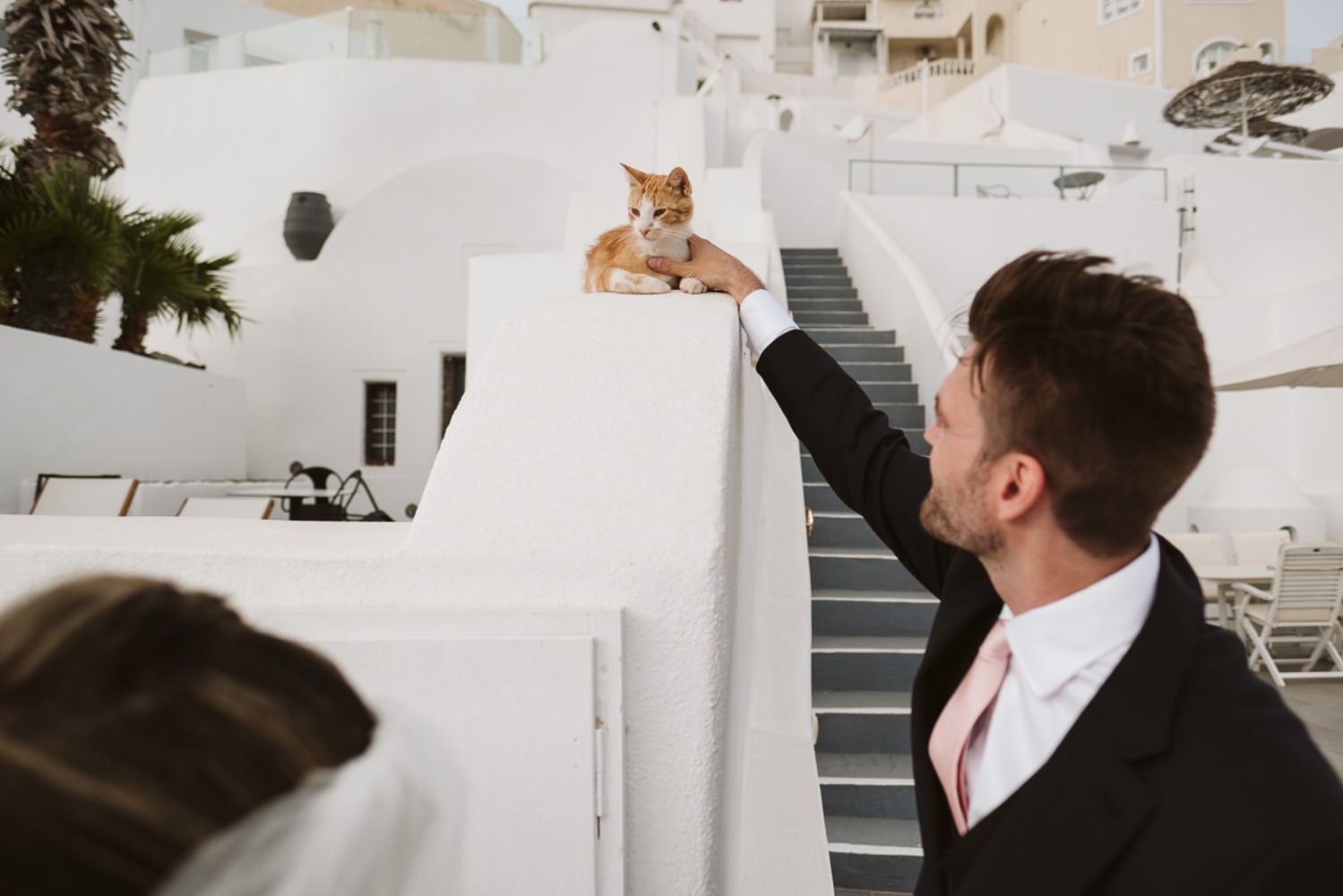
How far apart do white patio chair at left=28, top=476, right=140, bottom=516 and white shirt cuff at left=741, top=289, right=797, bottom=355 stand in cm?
496

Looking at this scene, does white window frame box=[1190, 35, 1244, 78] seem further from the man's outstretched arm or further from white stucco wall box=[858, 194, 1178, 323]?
the man's outstretched arm

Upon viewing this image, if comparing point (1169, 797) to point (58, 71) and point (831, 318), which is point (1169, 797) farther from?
point (58, 71)

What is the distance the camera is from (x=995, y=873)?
0.93 m

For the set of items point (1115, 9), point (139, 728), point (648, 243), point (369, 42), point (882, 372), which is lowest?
point (139, 728)

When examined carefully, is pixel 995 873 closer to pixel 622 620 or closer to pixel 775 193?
pixel 622 620

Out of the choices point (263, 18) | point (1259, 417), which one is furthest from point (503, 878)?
point (263, 18)

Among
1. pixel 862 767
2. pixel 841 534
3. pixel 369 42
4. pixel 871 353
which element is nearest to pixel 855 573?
pixel 841 534

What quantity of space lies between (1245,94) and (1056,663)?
14.5 meters

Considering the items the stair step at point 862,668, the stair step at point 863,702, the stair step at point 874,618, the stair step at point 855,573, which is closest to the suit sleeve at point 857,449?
the stair step at point 863,702

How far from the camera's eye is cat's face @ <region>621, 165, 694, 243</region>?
2.26 meters

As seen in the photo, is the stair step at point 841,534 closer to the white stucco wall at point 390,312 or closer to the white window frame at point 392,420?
the white stucco wall at point 390,312

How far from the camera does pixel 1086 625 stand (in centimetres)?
100

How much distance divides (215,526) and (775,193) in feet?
37.0

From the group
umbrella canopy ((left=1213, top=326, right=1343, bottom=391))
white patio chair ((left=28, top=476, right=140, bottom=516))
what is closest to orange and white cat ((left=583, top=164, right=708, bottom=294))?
white patio chair ((left=28, top=476, right=140, bottom=516))
